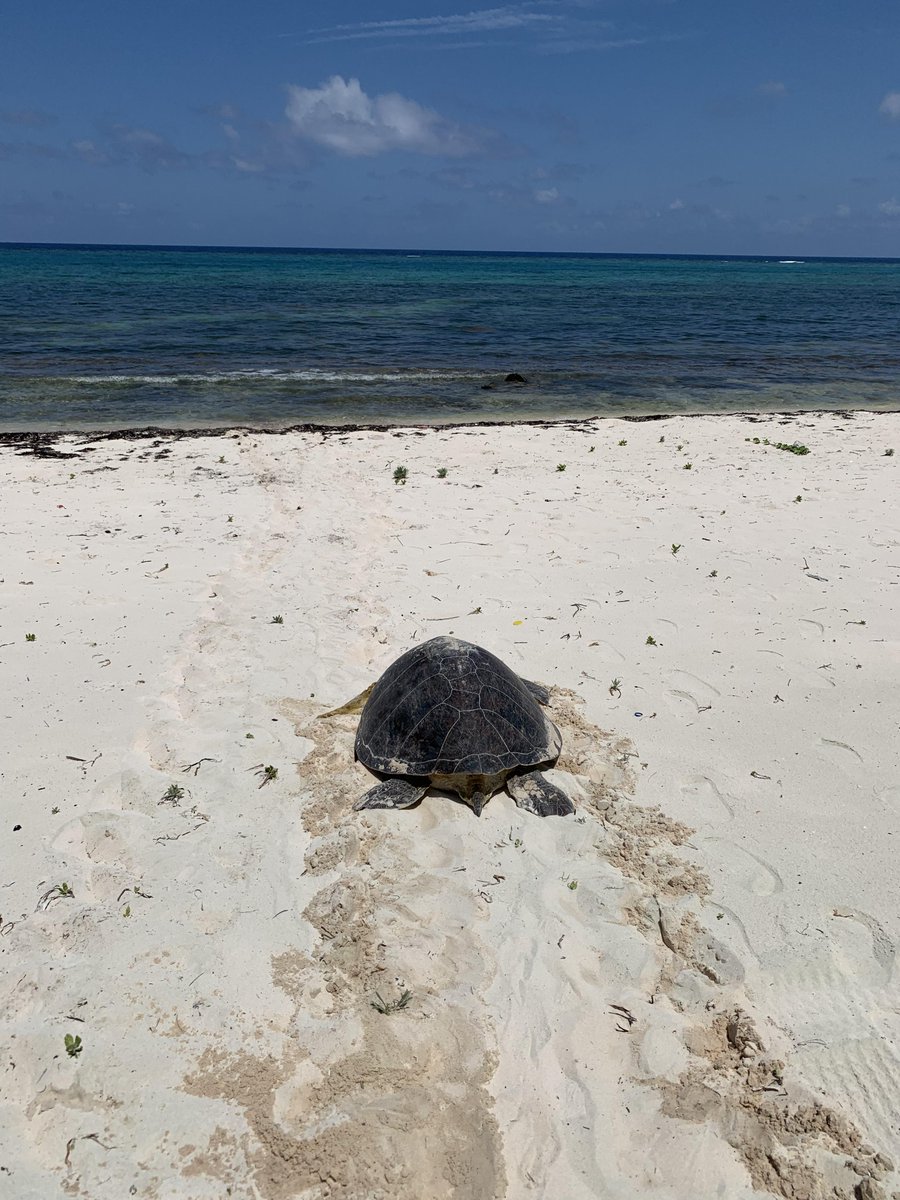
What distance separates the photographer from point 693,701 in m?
6.43

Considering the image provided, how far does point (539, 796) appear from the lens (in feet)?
17.2

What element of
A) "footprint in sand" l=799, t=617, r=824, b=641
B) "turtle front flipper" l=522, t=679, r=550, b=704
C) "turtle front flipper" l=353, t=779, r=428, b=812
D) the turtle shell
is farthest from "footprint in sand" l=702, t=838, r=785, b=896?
"footprint in sand" l=799, t=617, r=824, b=641

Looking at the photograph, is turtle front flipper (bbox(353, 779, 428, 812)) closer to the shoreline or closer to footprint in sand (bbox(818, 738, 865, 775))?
footprint in sand (bbox(818, 738, 865, 775))

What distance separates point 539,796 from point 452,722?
2.68ft

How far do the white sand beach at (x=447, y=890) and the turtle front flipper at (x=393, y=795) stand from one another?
0.32 feet

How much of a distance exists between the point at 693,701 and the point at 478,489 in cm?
640

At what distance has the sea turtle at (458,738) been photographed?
203 inches

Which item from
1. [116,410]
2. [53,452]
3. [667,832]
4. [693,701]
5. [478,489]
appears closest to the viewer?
[667,832]

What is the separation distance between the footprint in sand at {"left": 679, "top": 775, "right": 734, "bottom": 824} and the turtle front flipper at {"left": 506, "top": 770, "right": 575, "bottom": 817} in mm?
854

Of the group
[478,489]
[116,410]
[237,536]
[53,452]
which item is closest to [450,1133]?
[237,536]

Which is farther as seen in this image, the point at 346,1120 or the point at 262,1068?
the point at 262,1068

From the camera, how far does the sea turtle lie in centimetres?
517

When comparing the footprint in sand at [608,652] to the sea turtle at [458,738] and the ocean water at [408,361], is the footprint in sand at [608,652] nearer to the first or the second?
the sea turtle at [458,738]

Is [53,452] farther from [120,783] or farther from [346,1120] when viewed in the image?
[346,1120]
